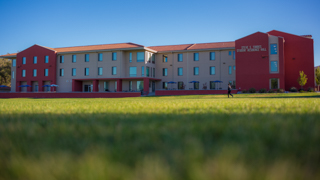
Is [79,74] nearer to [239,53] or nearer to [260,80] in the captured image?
[239,53]

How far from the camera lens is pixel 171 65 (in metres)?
52.8

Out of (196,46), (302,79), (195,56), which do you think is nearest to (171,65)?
(195,56)

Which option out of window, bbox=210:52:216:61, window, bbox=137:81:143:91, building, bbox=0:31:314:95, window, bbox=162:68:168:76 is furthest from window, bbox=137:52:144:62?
window, bbox=210:52:216:61

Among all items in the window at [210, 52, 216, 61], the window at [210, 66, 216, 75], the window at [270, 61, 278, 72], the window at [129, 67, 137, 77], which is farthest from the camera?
the window at [129, 67, 137, 77]

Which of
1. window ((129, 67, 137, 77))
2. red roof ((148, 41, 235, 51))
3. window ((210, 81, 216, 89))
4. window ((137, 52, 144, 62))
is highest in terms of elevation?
red roof ((148, 41, 235, 51))

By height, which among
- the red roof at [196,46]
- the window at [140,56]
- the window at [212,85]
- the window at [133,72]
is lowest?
the window at [212,85]

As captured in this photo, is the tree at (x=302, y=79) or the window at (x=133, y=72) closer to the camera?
the tree at (x=302, y=79)

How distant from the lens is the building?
43156mm

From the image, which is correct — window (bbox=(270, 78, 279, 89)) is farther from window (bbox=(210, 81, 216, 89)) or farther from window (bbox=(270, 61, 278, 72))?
window (bbox=(210, 81, 216, 89))

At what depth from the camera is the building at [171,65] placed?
43156mm

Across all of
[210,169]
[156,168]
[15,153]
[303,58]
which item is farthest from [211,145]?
[303,58]

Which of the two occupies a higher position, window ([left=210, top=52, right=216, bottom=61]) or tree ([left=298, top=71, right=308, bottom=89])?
window ([left=210, top=52, right=216, bottom=61])

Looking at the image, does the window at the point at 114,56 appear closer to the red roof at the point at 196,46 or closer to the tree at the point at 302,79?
the red roof at the point at 196,46

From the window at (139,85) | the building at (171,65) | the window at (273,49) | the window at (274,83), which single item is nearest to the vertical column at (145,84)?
the building at (171,65)
